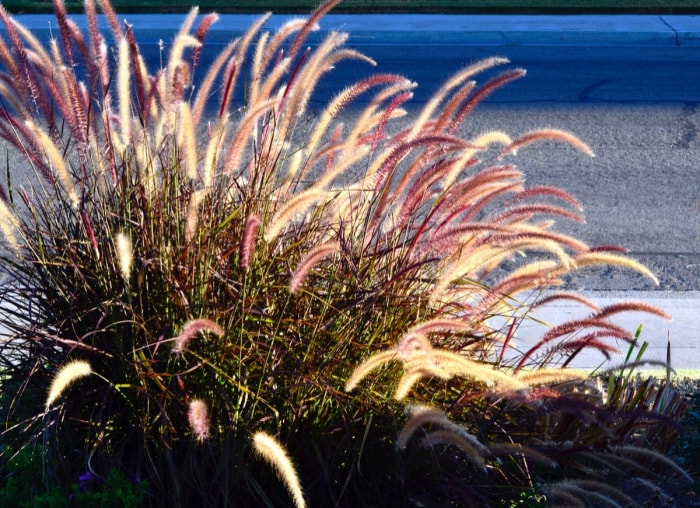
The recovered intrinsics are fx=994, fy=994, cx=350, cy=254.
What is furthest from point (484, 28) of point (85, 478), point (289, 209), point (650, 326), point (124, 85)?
point (85, 478)

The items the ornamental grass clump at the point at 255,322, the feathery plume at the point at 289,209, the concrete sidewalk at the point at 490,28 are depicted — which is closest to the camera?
the feathery plume at the point at 289,209

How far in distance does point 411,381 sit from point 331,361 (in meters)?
0.35

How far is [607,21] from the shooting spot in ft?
52.4

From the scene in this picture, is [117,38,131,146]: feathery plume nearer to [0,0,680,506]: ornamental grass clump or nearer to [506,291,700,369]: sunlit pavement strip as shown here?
[0,0,680,506]: ornamental grass clump

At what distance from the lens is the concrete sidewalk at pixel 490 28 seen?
14961 millimetres

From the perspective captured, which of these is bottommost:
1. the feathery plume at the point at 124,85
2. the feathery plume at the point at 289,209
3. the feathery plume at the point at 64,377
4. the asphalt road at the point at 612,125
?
the asphalt road at the point at 612,125

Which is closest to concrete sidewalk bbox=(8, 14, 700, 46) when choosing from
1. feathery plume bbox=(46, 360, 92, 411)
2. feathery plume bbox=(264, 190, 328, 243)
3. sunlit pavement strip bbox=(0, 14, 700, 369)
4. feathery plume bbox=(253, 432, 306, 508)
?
sunlit pavement strip bbox=(0, 14, 700, 369)

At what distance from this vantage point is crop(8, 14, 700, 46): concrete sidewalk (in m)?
15.0

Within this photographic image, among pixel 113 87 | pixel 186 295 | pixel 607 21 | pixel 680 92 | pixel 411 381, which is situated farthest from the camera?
pixel 607 21

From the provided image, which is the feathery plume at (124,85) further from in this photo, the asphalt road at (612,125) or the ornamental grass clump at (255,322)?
the asphalt road at (612,125)

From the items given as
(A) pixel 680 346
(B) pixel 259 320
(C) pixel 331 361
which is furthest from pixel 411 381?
(A) pixel 680 346

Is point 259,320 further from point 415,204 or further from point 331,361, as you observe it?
point 415,204

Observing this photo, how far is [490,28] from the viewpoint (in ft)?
50.2

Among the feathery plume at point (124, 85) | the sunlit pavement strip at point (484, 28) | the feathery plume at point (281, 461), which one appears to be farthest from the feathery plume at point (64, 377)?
the sunlit pavement strip at point (484, 28)
